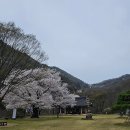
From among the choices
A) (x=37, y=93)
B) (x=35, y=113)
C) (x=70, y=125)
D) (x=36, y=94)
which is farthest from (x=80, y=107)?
(x=70, y=125)

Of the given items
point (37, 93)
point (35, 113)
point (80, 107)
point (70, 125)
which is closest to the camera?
point (70, 125)

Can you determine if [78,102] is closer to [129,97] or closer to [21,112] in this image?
[21,112]

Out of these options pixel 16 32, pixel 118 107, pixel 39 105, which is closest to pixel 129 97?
pixel 118 107

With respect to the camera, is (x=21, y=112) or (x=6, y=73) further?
(x=21, y=112)

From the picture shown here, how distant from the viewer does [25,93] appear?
53.3 m

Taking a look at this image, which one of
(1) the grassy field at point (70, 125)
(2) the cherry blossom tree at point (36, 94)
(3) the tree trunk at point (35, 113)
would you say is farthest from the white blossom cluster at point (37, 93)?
(1) the grassy field at point (70, 125)

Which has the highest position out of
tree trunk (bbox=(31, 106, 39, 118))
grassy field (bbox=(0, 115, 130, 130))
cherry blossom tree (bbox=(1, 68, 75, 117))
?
cherry blossom tree (bbox=(1, 68, 75, 117))

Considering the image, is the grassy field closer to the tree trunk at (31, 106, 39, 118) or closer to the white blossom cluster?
the white blossom cluster

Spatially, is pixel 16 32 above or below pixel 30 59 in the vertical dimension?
above

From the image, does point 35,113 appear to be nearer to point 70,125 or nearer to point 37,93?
point 37,93

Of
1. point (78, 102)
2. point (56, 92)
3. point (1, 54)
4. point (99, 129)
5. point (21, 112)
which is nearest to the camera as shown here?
point (99, 129)

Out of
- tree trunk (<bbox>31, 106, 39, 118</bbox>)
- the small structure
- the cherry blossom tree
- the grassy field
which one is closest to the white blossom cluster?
the cherry blossom tree

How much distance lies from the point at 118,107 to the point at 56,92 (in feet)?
76.1

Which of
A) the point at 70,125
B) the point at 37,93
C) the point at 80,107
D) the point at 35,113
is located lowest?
the point at 70,125
